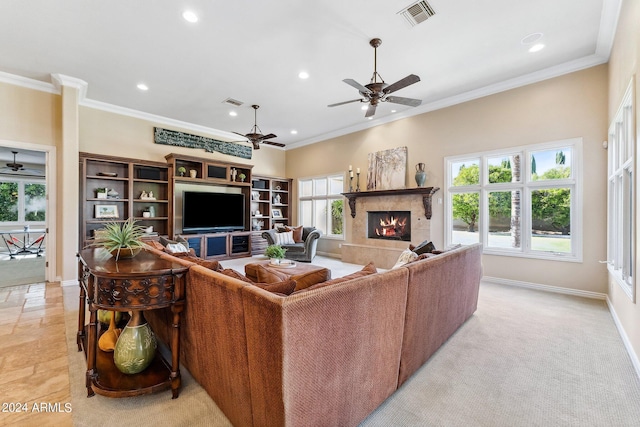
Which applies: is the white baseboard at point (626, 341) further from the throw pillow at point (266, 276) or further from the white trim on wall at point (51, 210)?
the white trim on wall at point (51, 210)

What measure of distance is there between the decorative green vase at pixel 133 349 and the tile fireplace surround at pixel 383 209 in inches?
196

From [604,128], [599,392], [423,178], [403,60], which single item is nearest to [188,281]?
[599,392]

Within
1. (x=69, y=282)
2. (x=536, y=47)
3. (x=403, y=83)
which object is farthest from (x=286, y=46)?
(x=69, y=282)

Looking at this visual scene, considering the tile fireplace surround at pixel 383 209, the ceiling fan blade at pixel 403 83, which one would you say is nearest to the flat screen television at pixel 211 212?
the tile fireplace surround at pixel 383 209

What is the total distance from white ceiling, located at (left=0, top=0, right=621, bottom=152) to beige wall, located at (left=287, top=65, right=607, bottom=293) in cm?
28

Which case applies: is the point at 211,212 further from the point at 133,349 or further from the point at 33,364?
the point at 133,349

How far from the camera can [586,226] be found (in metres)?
4.08

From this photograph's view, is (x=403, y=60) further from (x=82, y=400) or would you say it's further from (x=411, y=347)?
(x=82, y=400)

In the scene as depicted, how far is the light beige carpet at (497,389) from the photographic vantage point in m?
1.68

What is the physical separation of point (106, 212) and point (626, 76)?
8.04m

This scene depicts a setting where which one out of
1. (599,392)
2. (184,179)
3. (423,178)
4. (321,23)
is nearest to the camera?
(599,392)

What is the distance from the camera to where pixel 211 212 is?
6.95 meters

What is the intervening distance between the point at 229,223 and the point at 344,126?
12.9ft

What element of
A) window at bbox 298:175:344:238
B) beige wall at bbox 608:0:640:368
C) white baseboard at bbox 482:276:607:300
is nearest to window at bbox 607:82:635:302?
beige wall at bbox 608:0:640:368
